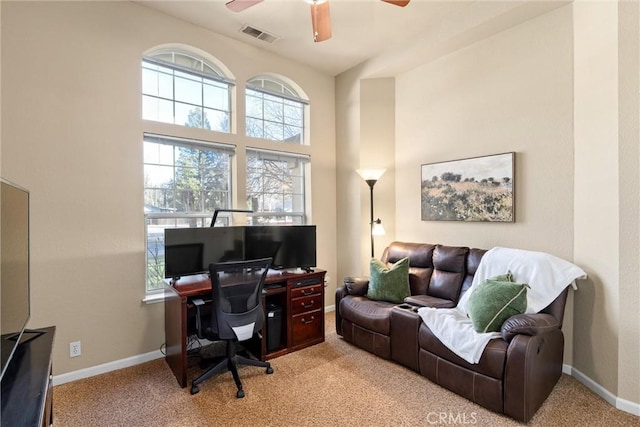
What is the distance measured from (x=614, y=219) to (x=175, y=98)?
398cm

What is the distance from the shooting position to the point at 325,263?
4.36 m

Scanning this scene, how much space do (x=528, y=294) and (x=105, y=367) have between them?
361cm

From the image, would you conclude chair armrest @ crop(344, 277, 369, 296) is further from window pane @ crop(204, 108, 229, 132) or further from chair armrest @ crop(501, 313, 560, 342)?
window pane @ crop(204, 108, 229, 132)

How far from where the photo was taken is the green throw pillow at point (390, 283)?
10.5 ft

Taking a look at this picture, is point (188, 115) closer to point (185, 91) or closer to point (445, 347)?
point (185, 91)

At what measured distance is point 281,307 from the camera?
124 inches

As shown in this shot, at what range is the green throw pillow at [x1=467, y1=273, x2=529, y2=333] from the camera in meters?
2.27

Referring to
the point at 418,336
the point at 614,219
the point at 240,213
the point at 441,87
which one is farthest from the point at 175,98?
the point at 614,219

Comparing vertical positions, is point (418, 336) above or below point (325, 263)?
below

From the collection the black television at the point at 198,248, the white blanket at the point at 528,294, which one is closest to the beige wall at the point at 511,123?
the white blanket at the point at 528,294

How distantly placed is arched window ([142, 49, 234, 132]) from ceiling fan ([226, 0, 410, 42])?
1179 millimetres

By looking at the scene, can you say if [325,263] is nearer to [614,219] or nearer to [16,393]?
[614,219]

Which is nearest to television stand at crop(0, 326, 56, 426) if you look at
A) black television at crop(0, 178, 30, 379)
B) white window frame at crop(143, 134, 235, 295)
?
black television at crop(0, 178, 30, 379)

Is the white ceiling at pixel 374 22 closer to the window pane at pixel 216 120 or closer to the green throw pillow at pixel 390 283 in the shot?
the window pane at pixel 216 120
